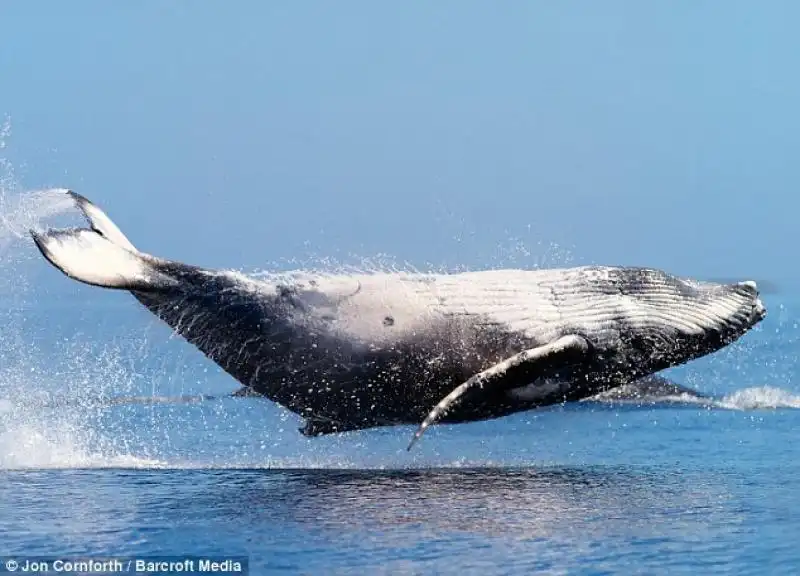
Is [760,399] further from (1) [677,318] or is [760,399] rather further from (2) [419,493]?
(2) [419,493]

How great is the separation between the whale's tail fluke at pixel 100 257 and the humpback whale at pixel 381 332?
0.03 meters

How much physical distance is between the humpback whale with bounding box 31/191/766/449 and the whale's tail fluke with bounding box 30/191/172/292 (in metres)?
0.03

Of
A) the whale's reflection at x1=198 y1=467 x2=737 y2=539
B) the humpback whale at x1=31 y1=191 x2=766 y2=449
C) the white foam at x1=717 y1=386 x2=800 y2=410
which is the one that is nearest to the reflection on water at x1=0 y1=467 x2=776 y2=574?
the whale's reflection at x1=198 y1=467 x2=737 y2=539

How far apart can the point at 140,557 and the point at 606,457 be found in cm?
986

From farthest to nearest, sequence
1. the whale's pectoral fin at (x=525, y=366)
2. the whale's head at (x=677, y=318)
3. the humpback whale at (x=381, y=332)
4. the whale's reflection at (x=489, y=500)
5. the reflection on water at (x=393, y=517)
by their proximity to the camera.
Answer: the whale's head at (x=677, y=318) < the humpback whale at (x=381, y=332) < the whale's pectoral fin at (x=525, y=366) < the whale's reflection at (x=489, y=500) < the reflection on water at (x=393, y=517)

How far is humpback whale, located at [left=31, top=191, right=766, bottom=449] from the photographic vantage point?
17.1 metres

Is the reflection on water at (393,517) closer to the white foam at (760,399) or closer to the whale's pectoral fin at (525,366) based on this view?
the whale's pectoral fin at (525,366)

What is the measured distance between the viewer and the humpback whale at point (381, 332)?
1706 centimetres

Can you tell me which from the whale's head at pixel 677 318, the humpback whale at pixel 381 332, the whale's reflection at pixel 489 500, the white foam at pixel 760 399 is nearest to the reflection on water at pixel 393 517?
the whale's reflection at pixel 489 500

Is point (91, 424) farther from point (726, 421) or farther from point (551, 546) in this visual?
point (551, 546)

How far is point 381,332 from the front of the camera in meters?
17.1

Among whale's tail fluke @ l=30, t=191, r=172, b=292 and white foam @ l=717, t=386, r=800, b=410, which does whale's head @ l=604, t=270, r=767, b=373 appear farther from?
white foam @ l=717, t=386, r=800, b=410

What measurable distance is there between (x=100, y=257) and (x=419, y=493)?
5068mm

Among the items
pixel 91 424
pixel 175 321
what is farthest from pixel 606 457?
pixel 91 424
